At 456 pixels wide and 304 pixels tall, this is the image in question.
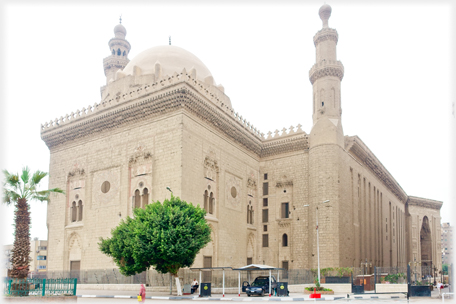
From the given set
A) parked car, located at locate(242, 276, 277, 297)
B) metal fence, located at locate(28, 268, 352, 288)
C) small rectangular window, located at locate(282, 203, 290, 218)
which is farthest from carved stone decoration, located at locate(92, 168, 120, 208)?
small rectangular window, located at locate(282, 203, 290, 218)

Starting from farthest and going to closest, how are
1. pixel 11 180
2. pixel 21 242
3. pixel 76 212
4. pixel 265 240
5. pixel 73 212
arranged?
pixel 265 240
pixel 73 212
pixel 76 212
pixel 11 180
pixel 21 242

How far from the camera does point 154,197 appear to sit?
2497 centimetres

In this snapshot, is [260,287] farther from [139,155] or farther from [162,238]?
[139,155]

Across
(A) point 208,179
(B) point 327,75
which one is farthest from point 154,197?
(B) point 327,75

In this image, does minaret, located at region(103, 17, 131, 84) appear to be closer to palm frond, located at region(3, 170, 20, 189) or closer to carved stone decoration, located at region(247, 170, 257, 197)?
carved stone decoration, located at region(247, 170, 257, 197)

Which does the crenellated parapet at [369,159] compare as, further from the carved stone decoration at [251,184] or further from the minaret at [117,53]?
the minaret at [117,53]

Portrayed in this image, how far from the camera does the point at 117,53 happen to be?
39.4 m

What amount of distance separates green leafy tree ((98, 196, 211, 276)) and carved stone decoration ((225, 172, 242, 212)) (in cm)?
757

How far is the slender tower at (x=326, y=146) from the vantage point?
2808 cm

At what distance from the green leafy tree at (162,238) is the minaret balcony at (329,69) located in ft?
53.2

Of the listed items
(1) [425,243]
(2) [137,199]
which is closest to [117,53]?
(2) [137,199]

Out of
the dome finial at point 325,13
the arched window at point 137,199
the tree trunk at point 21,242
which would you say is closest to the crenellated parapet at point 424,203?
the dome finial at point 325,13

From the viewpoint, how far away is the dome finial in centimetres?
3284

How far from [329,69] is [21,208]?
22.4m
